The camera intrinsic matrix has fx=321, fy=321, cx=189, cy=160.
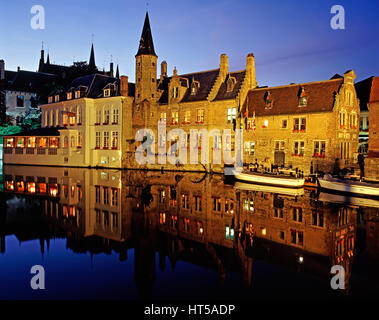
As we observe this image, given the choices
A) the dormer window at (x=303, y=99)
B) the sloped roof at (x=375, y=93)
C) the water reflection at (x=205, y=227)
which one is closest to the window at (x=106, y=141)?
the water reflection at (x=205, y=227)

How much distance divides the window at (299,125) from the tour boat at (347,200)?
11.9 meters

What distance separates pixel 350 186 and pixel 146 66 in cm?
3024

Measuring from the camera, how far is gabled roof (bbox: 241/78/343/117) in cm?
3347

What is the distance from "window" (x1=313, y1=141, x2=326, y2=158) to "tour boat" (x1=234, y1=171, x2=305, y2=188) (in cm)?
643

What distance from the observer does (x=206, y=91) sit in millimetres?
41844

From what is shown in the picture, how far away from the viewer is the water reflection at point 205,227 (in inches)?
427

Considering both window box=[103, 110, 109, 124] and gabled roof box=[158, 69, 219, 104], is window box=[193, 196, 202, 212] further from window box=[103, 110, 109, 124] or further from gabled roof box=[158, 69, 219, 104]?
window box=[103, 110, 109, 124]

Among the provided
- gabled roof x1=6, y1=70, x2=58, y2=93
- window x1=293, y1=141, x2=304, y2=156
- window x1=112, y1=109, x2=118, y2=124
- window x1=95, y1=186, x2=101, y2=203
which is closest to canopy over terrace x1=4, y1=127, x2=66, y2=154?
window x1=112, y1=109, x2=118, y2=124

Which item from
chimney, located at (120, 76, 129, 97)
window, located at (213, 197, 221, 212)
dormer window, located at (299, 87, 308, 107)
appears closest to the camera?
window, located at (213, 197, 221, 212)

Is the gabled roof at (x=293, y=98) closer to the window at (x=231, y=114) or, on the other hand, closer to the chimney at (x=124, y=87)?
the window at (x=231, y=114)

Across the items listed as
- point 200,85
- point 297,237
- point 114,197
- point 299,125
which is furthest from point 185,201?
point 200,85
